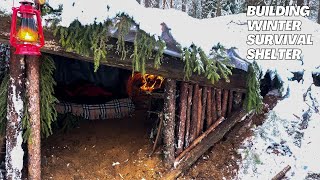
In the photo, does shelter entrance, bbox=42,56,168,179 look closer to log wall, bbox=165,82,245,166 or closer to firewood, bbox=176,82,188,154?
firewood, bbox=176,82,188,154

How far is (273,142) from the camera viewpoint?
6.38 metres

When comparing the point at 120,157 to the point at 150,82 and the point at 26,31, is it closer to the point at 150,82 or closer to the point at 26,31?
the point at 26,31

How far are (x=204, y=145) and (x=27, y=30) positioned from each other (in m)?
3.71

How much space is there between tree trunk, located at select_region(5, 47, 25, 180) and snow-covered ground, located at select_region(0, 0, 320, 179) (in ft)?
3.94

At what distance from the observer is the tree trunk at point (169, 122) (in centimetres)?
581

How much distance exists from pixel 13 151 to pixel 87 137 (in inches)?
80.6

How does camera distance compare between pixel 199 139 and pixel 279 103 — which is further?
pixel 279 103

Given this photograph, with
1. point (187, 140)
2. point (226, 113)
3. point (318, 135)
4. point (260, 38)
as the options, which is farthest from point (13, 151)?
point (318, 135)

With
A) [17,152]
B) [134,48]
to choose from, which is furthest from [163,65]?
[17,152]

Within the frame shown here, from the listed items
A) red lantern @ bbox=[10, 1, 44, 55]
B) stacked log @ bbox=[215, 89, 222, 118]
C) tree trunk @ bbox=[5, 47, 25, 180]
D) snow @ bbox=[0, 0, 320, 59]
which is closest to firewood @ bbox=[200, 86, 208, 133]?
stacked log @ bbox=[215, 89, 222, 118]

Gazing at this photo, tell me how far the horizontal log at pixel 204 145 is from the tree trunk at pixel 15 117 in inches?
94.1

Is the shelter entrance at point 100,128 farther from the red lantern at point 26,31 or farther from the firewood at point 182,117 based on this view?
the red lantern at point 26,31

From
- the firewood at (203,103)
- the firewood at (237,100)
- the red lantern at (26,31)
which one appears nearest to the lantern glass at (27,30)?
the red lantern at (26,31)

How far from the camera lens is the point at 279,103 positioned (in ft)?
21.7
